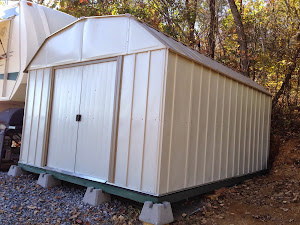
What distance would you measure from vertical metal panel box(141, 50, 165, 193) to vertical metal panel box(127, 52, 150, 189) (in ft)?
0.32

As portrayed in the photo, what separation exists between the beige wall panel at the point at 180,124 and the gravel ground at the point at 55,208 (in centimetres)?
85

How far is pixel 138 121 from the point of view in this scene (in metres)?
4.38

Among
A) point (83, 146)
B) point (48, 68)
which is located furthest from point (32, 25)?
point (83, 146)

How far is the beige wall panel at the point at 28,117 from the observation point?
21.1 ft

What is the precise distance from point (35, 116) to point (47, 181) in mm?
1548

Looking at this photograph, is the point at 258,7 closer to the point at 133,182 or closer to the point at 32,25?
the point at 32,25

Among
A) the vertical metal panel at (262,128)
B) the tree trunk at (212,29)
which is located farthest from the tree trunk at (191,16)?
the vertical metal panel at (262,128)

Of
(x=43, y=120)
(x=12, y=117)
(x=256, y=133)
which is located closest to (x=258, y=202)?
(x=256, y=133)

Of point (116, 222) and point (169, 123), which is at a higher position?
point (169, 123)

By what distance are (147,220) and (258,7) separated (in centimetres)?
1155

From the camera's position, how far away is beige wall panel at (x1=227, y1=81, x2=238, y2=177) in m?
5.98

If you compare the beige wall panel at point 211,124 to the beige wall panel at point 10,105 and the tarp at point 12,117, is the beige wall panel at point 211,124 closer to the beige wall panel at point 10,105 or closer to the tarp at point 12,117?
the tarp at point 12,117

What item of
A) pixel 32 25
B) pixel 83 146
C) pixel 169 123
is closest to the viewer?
pixel 169 123

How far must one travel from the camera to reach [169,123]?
13.8ft
